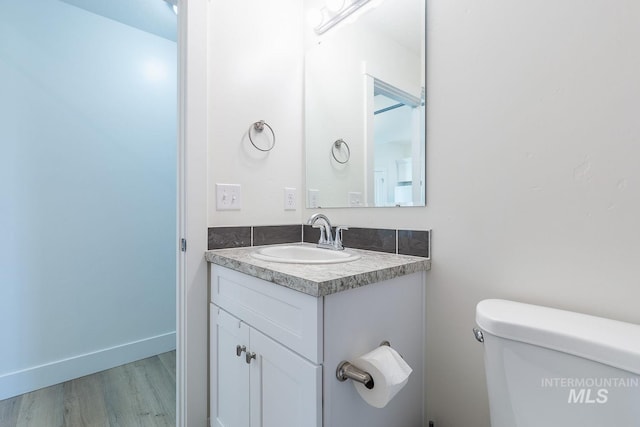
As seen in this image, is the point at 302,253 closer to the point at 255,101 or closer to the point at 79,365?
the point at 255,101

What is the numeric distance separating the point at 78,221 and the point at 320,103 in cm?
161

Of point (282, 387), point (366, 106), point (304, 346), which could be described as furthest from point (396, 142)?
point (282, 387)

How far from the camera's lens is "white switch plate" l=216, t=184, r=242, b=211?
1298 mm

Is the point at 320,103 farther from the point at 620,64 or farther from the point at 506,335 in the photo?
the point at 506,335

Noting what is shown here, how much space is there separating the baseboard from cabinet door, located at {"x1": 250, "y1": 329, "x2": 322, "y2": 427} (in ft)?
4.74

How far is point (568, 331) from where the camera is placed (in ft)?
2.03

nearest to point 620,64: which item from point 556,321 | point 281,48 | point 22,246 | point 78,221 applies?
point 556,321

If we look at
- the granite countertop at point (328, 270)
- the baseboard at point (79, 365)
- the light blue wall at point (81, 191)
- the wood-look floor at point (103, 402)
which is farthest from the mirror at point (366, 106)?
the baseboard at point (79, 365)

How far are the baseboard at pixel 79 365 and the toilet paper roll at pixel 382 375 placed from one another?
1.84 m

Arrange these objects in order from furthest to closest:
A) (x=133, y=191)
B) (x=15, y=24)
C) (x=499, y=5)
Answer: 1. (x=133, y=191)
2. (x=15, y=24)
3. (x=499, y=5)

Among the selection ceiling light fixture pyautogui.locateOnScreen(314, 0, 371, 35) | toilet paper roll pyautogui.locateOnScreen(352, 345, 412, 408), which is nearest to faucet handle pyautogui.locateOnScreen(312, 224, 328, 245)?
toilet paper roll pyautogui.locateOnScreen(352, 345, 412, 408)

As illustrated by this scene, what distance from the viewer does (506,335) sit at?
684 millimetres

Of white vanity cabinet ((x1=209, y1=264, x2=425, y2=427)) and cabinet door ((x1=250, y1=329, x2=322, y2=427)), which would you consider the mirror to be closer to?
white vanity cabinet ((x1=209, y1=264, x2=425, y2=427))

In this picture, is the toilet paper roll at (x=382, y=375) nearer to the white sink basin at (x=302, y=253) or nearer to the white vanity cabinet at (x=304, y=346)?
the white vanity cabinet at (x=304, y=346)
